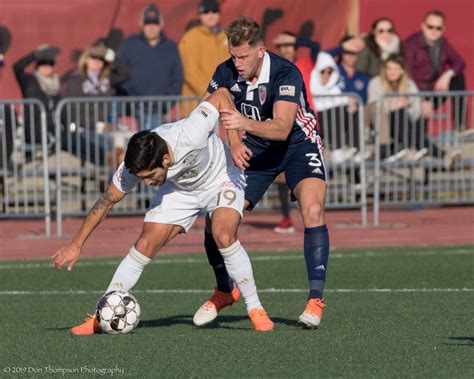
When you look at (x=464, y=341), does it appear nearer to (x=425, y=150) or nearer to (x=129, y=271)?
(x=129, y=271)

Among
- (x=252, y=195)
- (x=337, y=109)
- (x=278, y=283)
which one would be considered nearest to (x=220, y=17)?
(x=337, y=109)

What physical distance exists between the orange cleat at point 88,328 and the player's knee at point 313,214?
66.3 inches

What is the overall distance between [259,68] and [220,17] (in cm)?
1069

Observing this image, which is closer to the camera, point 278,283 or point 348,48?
point 278,283

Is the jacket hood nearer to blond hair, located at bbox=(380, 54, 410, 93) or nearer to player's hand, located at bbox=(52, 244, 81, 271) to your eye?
blond hair, located at bbox=(380, 54, 410, 93)

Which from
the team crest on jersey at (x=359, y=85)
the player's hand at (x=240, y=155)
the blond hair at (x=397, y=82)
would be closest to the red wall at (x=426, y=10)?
the blond hair at (x=397, y=82)

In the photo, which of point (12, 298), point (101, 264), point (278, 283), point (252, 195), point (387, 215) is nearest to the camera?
point (252, 195)

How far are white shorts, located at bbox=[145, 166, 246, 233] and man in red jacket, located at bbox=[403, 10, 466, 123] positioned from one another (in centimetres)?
1114

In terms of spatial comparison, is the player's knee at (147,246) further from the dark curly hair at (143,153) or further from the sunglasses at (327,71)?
the sunglasses at (327,71)

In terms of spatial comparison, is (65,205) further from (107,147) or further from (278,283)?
(278,283)

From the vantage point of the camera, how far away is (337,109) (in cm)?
1833

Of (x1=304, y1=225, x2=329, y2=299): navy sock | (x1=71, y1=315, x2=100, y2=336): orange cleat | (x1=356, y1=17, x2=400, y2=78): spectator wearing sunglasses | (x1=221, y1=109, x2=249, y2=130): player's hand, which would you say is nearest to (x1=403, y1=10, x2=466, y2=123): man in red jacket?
(x1=356, y1=17, x2=400, y2=78): spectator wearing sunglasses

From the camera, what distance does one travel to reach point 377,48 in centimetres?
2048

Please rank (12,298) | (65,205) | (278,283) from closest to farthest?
(12,298), (278,283), (65,205)
